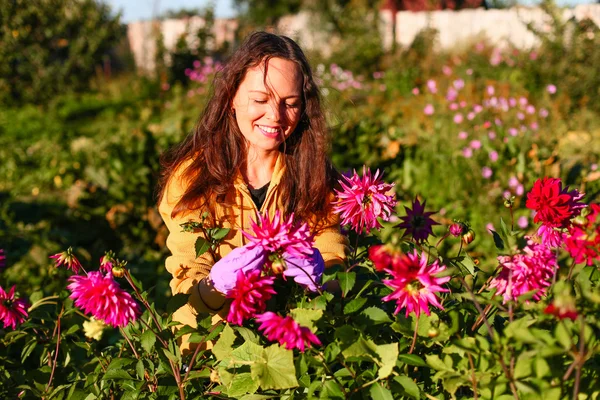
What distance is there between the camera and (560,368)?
1.05 meters

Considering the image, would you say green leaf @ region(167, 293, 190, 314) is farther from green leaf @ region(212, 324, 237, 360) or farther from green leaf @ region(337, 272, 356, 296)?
green leaf @ region(337, 272, 356, 296)

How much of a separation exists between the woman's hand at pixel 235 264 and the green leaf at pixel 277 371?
15cm

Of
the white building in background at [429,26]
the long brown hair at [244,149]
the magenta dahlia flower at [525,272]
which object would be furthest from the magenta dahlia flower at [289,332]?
the white building in background at [429,26]

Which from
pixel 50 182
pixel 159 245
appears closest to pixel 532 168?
pixel 159 245

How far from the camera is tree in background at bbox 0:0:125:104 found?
33.1 feet

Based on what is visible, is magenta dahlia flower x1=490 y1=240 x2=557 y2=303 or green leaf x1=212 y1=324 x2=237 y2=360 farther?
green leaf x1=212 y1=324 x2=237 y2=360

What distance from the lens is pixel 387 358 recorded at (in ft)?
3.66

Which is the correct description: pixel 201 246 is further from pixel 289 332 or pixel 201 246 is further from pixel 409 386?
pixel 409 386

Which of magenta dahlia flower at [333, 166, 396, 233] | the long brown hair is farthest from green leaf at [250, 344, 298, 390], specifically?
the long brown hair

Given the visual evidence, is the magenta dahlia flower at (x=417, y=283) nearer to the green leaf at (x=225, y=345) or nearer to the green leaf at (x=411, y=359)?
the green leaf at (x=411, y=359)

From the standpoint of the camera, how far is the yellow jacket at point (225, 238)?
5.59 feet

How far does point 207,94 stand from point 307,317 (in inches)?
47.1

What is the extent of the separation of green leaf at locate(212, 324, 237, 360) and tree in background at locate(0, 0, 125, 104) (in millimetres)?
9973

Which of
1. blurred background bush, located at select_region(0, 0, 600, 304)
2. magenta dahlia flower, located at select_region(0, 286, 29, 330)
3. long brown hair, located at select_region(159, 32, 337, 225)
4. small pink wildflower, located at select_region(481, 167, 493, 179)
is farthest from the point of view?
small pink wildflower, located at select_region(481, 167, 493, 179)
